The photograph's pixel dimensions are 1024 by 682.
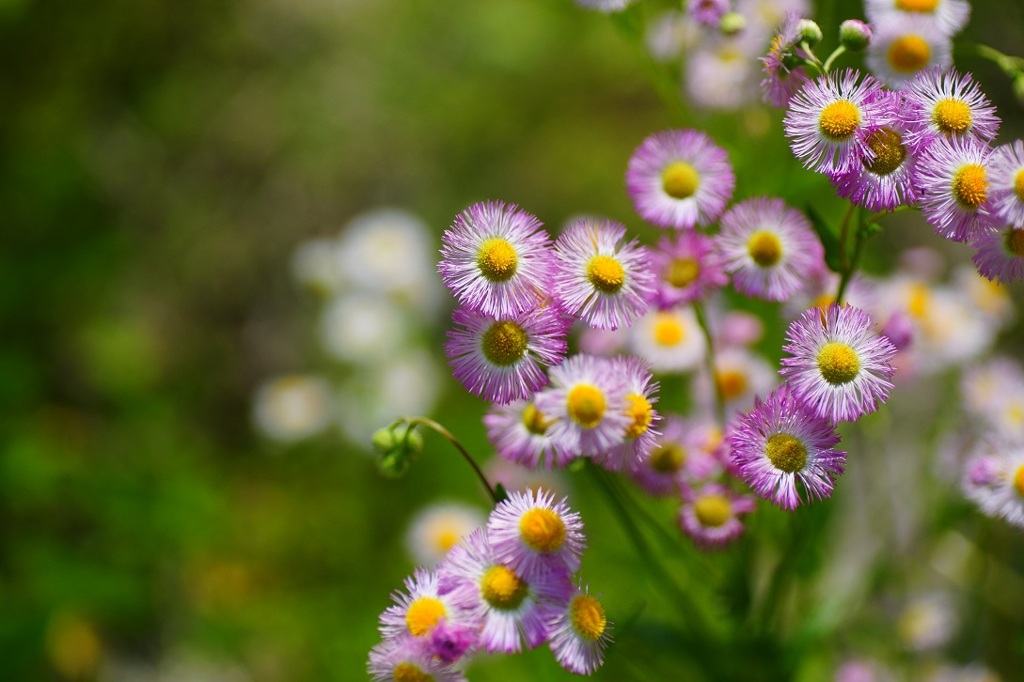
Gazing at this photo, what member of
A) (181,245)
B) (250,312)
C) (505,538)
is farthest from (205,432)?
(505,538)

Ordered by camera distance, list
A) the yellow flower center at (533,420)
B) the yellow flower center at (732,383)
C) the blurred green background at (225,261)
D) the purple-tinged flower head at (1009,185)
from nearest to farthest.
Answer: the purple-tinged flower head at (1009,185) < the yellow flower center at (533,420) < the yellow flower center at (732,383) < the blurred green background at (225,261)

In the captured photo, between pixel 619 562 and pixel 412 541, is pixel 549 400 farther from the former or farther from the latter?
pixel 412 541

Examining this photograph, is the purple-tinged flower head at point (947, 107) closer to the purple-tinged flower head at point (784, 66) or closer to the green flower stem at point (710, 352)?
the purple-tinged flower head at point (784, 66)

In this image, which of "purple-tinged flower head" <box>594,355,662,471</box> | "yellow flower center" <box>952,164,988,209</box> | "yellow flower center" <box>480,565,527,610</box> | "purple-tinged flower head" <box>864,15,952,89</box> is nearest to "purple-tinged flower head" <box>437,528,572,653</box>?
"yellow flower center" <box>480,565,527,610</box>

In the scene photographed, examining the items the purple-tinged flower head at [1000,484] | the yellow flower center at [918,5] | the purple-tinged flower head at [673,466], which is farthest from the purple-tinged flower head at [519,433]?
the yellow flower center at [918,5]

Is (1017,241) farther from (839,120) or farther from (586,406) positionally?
(586,406)
